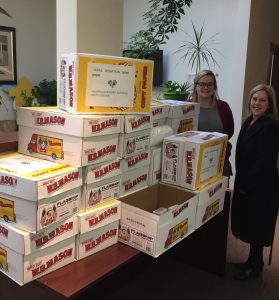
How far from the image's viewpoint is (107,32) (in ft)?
6.26

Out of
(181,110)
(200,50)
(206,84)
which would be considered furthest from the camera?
(200,50)

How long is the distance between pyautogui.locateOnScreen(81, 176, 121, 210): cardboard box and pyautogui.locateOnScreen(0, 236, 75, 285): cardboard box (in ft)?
0.51

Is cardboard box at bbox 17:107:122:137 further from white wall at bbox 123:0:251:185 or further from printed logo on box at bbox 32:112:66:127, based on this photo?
white wall at bbox 123:0:251:185

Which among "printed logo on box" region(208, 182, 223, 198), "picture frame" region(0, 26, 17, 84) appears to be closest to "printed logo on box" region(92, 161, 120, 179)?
"printed logo on box" region(208, 182, 223, 198)

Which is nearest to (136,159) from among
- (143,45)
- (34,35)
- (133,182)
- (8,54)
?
(133,182)

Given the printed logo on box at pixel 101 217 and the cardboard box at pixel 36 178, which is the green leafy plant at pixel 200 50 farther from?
the cardboard box at pixel 36 178

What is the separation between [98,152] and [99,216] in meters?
0.26

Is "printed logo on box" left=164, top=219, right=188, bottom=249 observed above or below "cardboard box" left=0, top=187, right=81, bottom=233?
below

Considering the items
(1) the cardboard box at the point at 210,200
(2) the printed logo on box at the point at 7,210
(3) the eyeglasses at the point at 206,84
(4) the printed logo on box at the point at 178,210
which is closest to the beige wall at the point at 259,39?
(3) the eyeglasses at the point at 206,84

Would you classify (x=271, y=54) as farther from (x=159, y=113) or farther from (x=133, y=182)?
(x=133, y=182)

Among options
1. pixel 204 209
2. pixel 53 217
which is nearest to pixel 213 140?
pixel 204 209

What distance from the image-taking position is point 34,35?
4.90 metres

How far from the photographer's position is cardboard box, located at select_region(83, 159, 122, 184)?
1.39 m

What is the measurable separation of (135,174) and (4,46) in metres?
3.62
